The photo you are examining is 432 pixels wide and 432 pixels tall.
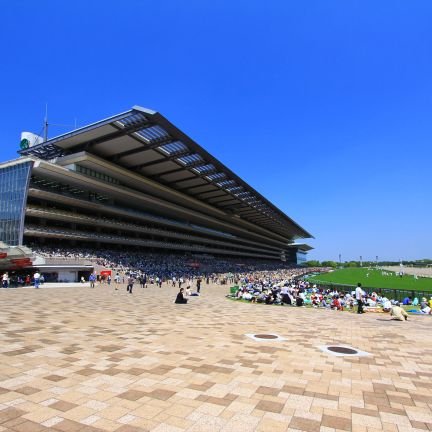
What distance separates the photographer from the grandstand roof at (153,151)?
Answer: 3984 centimetres

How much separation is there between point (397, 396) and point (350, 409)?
1.24 m

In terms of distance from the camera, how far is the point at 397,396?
5871mm

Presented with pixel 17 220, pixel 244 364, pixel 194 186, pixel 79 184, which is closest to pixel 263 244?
pixel 194 186

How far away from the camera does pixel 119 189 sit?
51938 mm

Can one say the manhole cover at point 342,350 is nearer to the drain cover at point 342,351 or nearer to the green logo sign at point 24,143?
the drain cover at point 342,351

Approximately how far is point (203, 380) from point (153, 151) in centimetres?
4353

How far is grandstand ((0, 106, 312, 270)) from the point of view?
1604 inches

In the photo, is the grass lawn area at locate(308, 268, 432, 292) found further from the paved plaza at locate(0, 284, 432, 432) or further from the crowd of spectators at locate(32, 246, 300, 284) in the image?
the paved plaza at locate(0, 284, 432, 432)

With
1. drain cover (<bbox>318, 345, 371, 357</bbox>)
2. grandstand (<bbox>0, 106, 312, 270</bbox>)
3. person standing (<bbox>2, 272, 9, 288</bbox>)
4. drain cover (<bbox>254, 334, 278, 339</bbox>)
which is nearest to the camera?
drain cover (<bbox>318, 345, 371, 357</bbox>)

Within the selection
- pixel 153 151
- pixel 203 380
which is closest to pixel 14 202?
pixel 153 151

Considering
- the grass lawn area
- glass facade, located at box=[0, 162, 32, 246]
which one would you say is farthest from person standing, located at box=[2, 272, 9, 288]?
the grass lawn area

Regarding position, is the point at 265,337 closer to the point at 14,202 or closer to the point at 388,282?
the point at 14,202

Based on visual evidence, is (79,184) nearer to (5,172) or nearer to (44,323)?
(5,172)

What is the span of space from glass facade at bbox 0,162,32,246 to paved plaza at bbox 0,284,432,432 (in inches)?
1277
